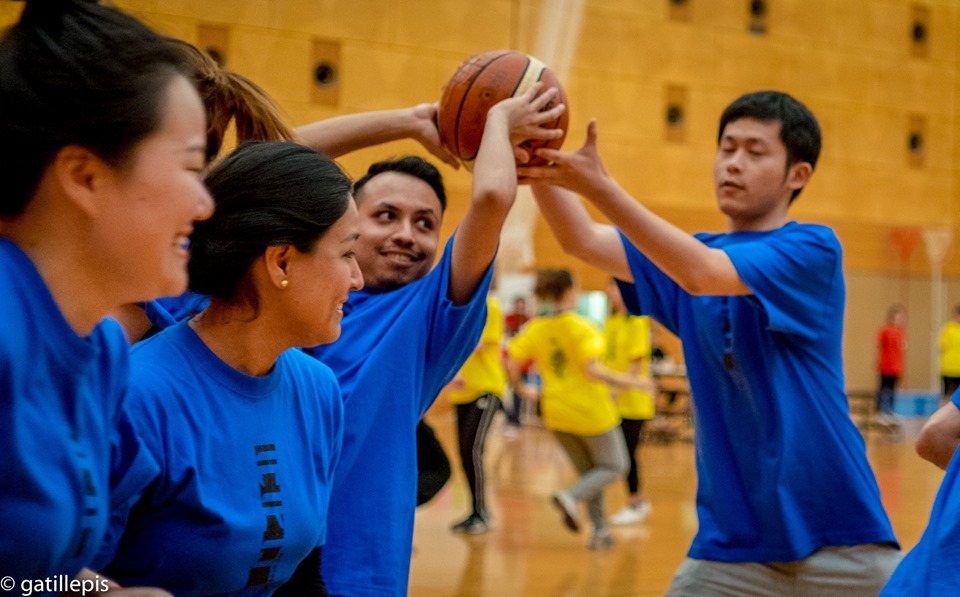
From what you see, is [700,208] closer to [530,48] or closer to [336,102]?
[530,48]

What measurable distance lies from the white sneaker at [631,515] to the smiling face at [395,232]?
5463 mm

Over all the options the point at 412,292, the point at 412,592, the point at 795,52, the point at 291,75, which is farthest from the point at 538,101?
the point at 795,52

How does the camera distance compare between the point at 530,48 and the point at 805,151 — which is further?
the point at 530,48

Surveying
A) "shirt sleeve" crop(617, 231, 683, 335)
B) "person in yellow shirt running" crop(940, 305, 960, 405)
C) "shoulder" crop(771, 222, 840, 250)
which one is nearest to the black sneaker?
"shirt sleeve" crop(617, 231, 683, 335)

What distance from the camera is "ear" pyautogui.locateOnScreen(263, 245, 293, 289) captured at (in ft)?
5.59

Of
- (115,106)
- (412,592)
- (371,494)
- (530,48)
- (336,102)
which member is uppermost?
(530,48)

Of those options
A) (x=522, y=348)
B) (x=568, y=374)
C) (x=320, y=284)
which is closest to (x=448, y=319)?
(x=320, y=284)

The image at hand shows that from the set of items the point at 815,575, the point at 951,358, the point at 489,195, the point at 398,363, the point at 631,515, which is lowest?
the point at 631,515

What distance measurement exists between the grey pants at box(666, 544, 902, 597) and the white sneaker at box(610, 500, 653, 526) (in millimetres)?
4806

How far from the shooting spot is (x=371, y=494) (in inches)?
82.9

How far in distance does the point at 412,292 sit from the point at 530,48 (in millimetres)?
14166

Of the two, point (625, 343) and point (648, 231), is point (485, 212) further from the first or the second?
point (625, 343)

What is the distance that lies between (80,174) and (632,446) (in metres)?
6.86

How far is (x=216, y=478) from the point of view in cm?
156
